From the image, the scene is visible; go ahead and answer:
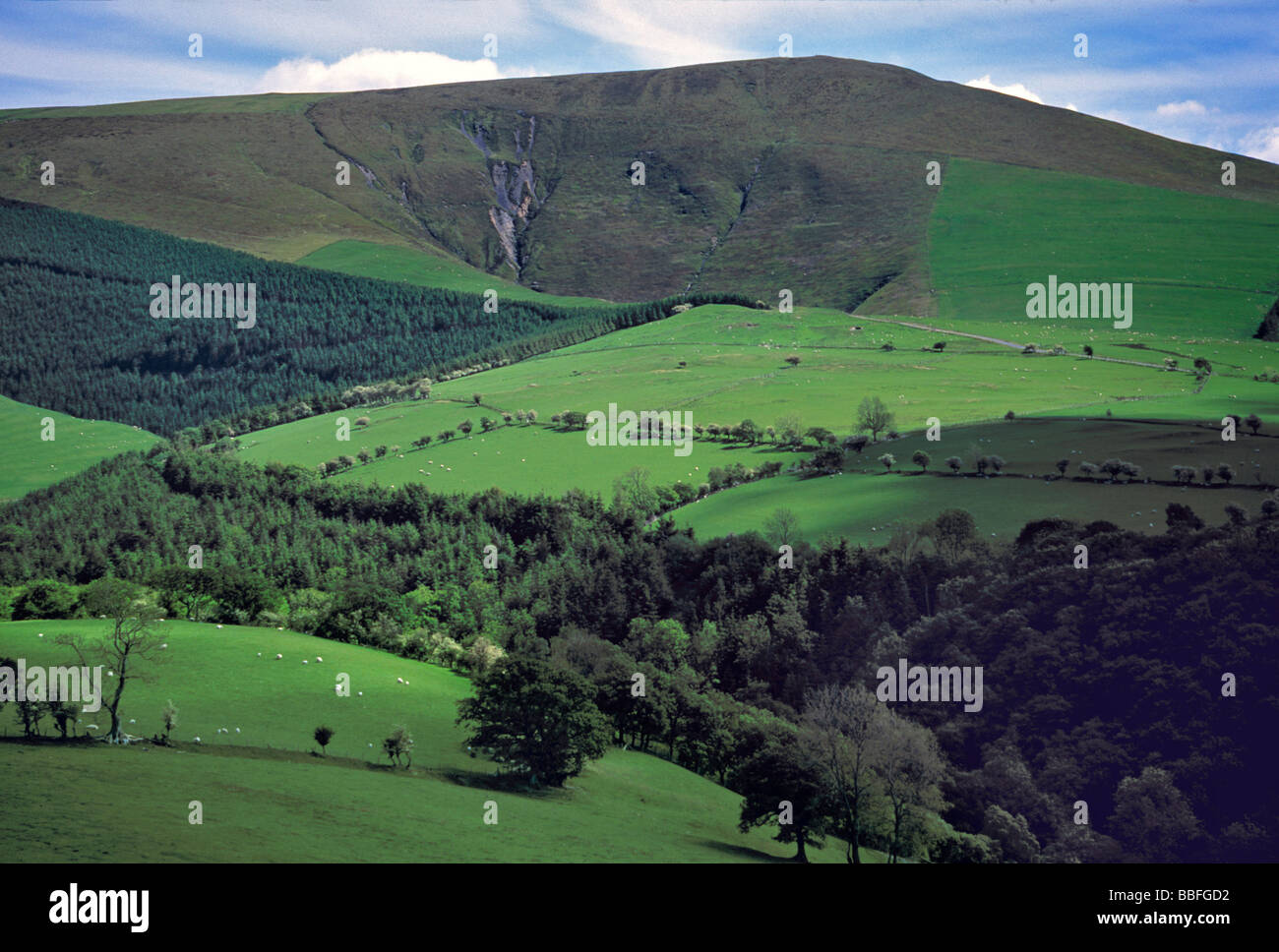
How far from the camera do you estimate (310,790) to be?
54.0m

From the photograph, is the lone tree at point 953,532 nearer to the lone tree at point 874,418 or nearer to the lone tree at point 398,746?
the lone tree at point 874,418

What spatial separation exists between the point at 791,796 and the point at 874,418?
8247cm

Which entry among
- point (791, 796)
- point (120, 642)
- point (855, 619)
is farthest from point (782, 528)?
point (120, 642)

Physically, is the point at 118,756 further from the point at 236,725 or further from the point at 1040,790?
the point at 1040,790

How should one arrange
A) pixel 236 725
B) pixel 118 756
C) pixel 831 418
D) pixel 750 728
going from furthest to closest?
pixel 831 418 < pixel 750 728 < pixel 236 725 < pixel 118 756

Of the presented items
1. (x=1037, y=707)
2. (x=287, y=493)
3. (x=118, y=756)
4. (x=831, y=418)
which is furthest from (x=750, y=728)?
(x=287, y=493)

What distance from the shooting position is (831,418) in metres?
148

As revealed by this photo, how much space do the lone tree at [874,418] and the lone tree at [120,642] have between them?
7958 cm

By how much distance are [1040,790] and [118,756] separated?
159 ft

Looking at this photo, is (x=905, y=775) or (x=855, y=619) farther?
(x=855, y=619)

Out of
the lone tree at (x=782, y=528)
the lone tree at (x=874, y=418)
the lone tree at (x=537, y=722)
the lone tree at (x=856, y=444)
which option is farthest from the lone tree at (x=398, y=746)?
the lone tree at (x=874, y=418)

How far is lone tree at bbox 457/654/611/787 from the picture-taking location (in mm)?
65688

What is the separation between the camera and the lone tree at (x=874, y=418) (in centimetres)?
13600

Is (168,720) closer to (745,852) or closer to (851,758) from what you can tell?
(745,852)
